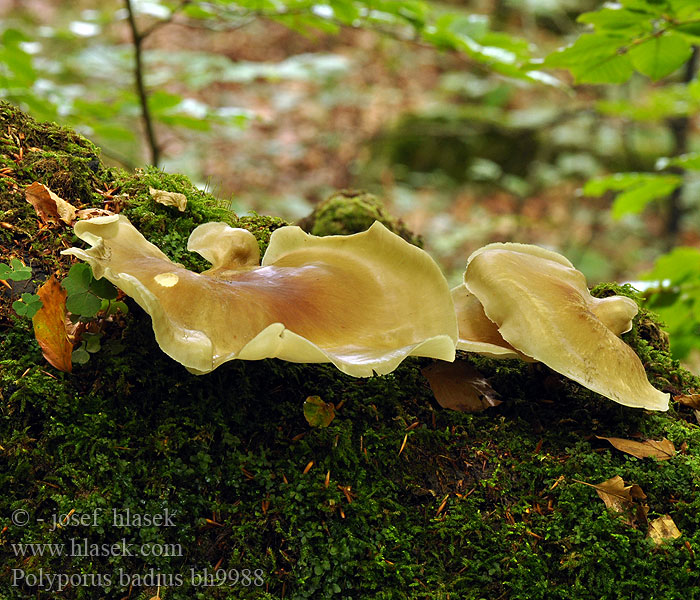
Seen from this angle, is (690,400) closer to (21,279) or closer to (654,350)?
(654,350)

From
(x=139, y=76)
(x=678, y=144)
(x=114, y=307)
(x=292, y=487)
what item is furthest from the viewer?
(x=678, y=144)

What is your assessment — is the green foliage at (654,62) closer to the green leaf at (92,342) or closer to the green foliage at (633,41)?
the green foliage at (633,41)

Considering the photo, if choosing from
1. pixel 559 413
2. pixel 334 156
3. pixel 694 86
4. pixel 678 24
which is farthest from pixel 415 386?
pixel 334 156

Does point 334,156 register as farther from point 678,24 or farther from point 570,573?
point 570,573

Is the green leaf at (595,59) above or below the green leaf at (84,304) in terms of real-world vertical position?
above

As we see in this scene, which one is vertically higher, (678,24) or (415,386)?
(678,24)

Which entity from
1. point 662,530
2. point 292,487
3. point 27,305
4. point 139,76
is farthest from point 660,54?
point 139,76

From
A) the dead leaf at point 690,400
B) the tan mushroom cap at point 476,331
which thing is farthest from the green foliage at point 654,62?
the tan mushroom cap at point 476,331
